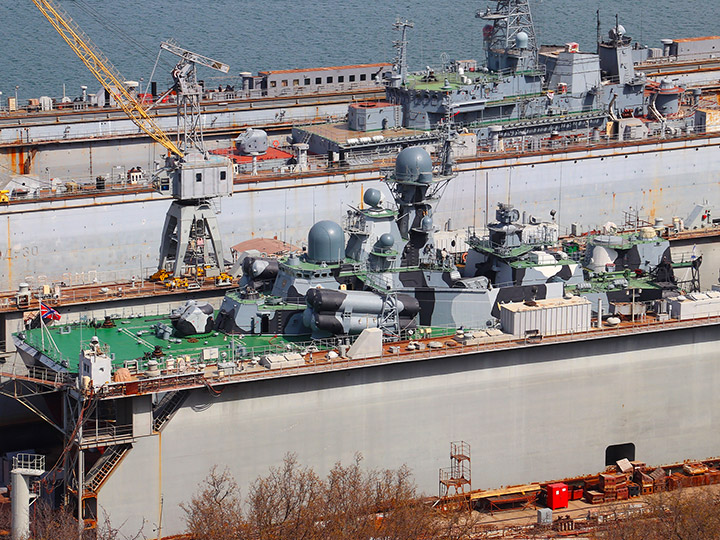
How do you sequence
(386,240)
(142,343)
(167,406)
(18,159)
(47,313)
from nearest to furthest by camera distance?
1. (167,406)
2. (142,343)
3. (47,313)
4. (386,240)
5. (18,159)

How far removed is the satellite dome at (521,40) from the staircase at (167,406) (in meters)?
40.5

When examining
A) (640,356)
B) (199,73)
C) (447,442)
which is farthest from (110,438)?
(199,73)

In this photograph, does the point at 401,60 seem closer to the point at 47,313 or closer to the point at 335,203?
the point at 335,203

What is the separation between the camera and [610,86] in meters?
81.9

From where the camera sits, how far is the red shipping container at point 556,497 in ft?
156

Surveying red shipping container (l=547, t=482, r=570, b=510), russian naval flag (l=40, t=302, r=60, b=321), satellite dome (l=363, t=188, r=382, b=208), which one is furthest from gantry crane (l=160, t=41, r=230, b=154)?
red shipping container (l=547, t=482, r=570, b=510)

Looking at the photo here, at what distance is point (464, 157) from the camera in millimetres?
73625

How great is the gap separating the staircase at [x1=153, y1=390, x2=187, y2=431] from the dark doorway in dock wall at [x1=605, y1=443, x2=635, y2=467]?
16.3 m

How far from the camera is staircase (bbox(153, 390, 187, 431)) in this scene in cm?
4406

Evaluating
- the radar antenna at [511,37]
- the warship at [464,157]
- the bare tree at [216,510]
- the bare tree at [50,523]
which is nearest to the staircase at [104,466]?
the bare tree at [50,523]

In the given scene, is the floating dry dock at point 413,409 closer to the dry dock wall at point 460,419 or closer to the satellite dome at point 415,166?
the dry dock wall at point 460,419

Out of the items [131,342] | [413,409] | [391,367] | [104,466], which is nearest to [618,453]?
[413,409]

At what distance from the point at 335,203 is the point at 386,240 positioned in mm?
20276

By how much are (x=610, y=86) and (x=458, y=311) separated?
35.5 m
